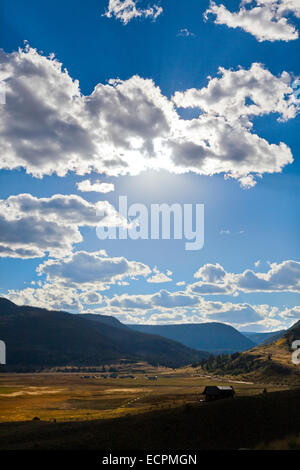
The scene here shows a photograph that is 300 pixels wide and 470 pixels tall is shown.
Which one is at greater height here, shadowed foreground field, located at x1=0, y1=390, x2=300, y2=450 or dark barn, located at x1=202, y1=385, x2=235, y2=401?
shadowed foreground field, located at x1=0, y1=390, x2=300, y2=450

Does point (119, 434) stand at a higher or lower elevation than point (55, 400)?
higher

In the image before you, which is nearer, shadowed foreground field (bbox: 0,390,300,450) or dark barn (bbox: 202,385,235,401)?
shadowed foreground field (bbox: 0,390,300,450)

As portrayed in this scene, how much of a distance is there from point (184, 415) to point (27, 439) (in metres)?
16.8

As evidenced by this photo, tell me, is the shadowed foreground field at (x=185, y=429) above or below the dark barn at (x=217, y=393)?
above

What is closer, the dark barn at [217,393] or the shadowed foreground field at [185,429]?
the shadowed foreground field at [185,429]

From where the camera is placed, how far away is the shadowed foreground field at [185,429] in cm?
3541

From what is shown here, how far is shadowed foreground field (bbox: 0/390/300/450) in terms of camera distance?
3541 centimetres

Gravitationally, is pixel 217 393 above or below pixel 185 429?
below

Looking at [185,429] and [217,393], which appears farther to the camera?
[217,393]

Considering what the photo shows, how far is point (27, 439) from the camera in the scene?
40594 mm

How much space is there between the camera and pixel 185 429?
39.7 m
